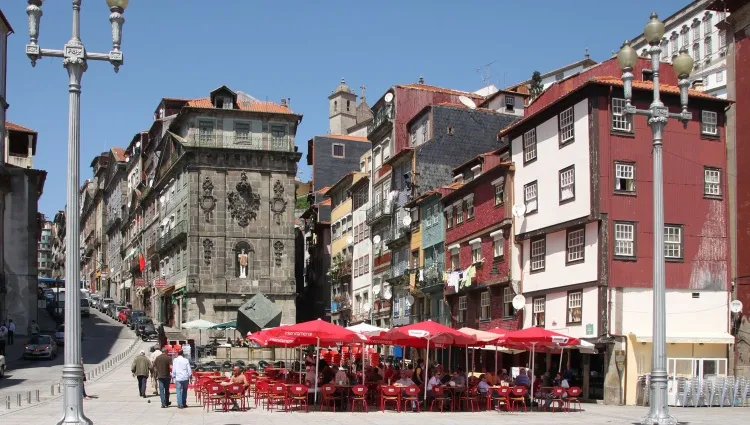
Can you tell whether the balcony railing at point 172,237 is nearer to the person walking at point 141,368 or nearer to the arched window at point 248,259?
the arched window at point 248,259

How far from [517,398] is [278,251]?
4872 centimetres

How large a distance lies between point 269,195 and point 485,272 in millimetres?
34155

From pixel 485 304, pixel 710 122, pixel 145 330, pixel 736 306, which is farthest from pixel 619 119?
pixel 145 330

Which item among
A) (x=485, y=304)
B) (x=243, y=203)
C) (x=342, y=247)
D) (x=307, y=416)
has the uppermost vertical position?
(x=243, y=203)

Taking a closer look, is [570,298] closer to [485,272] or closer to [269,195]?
[485,272]

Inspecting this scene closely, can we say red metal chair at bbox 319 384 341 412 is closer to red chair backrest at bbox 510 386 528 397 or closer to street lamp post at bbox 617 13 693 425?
red chair backrest at bbox 510 386 528 397

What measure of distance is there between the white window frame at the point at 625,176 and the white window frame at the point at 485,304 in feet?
36.8

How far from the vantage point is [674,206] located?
37.7 meters

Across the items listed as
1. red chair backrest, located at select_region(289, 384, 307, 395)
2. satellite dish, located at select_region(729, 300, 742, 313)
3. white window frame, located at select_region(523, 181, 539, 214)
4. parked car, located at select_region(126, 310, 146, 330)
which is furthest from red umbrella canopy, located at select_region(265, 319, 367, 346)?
parked car, located at select_region(126, 310, 146, 330)

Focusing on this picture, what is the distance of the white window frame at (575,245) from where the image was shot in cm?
3794

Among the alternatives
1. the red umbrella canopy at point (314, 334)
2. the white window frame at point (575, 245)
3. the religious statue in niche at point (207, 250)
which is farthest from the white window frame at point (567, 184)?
the religious statue in niche at point (207, 250)

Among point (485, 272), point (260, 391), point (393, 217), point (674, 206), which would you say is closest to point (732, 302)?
point (674, 206)

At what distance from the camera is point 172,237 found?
81000 mm

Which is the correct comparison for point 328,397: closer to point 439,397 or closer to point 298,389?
point 298,389
